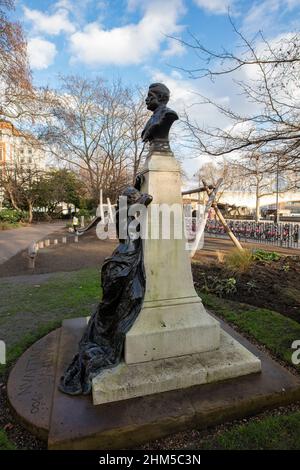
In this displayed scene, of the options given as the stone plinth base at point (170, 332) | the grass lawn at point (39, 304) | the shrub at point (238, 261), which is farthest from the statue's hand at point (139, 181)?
the shrub at point (238, 261)

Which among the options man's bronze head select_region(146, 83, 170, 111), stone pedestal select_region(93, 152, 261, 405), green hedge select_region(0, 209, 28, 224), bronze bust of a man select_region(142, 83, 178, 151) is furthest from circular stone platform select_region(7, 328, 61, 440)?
green hedge select_region(0, 209, 28, 224)

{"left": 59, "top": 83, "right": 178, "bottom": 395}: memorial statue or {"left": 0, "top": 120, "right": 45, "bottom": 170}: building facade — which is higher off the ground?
{"left": 0, "top": 120, "right": 45, "bottom": 170}: building facade

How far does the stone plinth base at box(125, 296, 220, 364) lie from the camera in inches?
110

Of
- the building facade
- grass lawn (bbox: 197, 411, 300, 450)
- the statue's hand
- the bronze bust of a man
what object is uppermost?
the building facade

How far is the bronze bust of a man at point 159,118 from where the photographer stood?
9.93ft

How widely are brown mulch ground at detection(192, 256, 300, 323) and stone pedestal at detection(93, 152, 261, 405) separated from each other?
227cm

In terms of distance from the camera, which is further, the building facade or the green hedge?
the green hedge

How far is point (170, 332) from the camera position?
2.90 meters

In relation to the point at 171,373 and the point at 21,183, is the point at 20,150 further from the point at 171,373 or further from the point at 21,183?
the point at 171,373

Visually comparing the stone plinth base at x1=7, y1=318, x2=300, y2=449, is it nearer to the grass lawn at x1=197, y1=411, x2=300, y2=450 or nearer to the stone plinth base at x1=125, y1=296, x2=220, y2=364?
the grass lawn at x1=197, y1=411, x2=300, y2=450

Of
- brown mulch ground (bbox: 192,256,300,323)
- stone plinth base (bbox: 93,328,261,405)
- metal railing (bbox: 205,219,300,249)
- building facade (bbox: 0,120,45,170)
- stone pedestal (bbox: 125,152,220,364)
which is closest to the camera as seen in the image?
stone plinth base (bbox: 93,328,261,405)

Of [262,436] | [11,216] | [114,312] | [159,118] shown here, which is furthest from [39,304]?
[11,216]

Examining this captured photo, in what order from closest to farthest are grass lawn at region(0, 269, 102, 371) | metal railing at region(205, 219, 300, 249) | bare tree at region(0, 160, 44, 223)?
grass lawn at region(0, 269, 102, 371), metal railing at region(205, 219, 300, 249), bare tree at region(0, 160, 44, 223)

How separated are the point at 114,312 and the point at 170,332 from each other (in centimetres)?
62
